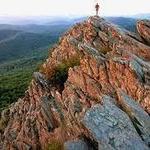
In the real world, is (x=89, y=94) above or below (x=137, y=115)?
below

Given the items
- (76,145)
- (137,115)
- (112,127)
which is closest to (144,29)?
(137,115)

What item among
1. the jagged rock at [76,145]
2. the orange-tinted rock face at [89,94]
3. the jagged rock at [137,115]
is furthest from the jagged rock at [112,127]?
the jagged rock at [76,145]

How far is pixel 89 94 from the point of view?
152 ft

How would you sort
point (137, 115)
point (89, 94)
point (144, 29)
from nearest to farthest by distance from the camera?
point (137, 115)
point (89, 94)
point (144, 29)

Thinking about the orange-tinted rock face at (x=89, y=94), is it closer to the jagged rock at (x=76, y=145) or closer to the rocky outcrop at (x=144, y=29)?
the rocky outcrop at (x=144, y=29)

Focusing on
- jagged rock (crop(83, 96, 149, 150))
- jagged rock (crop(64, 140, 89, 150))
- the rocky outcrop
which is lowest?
jagged rock (crop(64, 140, 89, 150))

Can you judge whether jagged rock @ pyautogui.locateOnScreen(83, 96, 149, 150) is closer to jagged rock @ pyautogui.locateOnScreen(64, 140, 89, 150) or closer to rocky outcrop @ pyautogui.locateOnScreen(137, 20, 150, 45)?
jagged rock @ pyautogui.locateOnScreen(64, 140, 89, 150)

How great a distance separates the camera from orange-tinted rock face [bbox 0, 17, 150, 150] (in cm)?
3975

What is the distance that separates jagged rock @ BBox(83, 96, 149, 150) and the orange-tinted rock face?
0.28 feet

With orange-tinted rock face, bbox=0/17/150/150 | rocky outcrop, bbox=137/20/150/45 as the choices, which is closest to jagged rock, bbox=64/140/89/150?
orange-tinted rock face, bbox=0/17/150/150

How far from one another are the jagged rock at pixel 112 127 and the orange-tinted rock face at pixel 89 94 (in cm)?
8

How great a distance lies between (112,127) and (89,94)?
8.67 meters

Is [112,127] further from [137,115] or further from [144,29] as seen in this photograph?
[144,29]

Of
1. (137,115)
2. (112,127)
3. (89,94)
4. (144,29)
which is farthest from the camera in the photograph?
(144,29)
